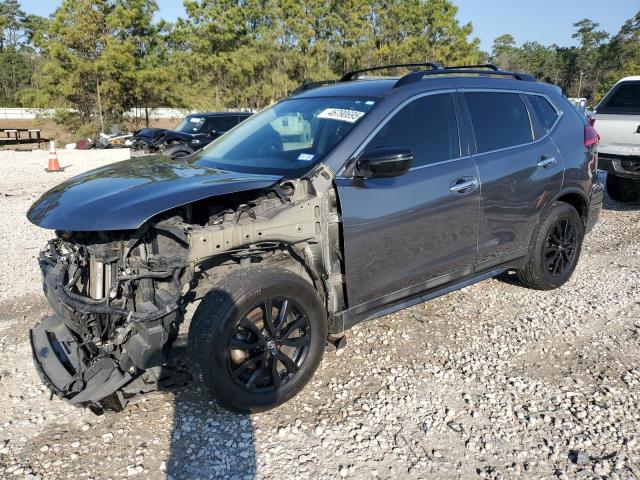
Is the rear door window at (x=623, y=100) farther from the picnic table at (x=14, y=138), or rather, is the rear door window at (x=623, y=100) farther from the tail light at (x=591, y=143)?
the picnic table at (x=14, y=138)

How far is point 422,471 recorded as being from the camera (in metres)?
2.55

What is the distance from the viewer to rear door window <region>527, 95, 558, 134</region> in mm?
4430

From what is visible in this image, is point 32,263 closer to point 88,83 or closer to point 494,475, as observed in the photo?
point 494,475

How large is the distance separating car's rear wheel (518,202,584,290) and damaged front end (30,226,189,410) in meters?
3.11

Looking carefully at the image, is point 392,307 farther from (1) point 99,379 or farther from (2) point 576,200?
(2) point 576,200

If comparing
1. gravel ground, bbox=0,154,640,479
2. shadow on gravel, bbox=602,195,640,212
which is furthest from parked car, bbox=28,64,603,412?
shadow on gravel, bbox=602,195,640,212

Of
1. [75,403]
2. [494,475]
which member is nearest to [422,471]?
[494,475]

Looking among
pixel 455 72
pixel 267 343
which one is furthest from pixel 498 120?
pixel 267 343

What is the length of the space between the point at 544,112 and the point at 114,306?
12.5 feet

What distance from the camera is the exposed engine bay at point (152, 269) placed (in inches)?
104

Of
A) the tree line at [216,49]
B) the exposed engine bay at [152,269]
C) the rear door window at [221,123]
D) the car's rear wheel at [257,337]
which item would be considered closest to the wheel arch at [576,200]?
the exposed engine bay at [152,269]

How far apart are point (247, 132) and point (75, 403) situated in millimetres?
2318

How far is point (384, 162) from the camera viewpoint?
10.0ft

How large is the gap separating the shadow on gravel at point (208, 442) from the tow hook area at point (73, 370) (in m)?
0.46
